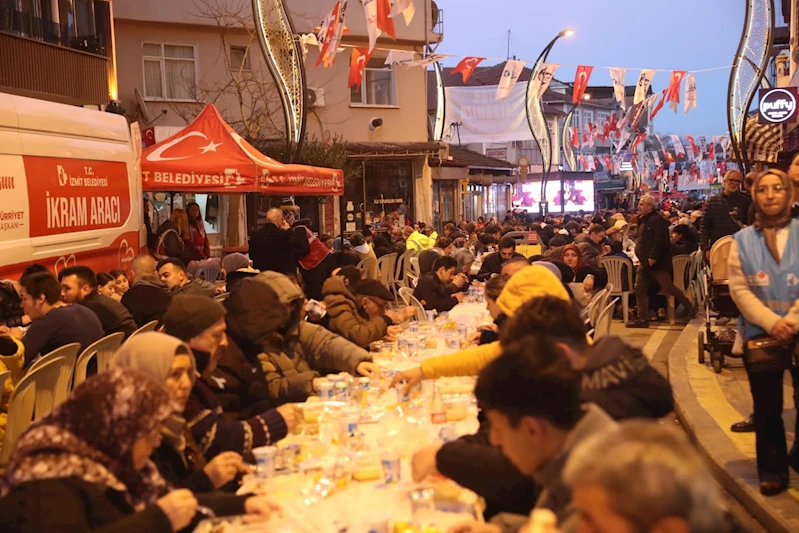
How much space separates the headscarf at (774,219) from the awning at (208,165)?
7.01 m

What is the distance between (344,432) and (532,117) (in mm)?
30634

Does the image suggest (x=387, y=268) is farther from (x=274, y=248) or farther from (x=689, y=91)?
(x=689, y=91)

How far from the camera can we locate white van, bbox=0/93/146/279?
8195 millimetres

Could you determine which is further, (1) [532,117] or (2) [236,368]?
(1) [532,117]

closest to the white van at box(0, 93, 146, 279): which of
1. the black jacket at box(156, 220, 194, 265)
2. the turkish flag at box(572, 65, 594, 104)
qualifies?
the black jacket at box(156, 220, 194, 265)

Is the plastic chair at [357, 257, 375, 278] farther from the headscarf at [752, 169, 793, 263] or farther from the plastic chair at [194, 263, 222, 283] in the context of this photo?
the headscarf at [752, 169, 793, 263]

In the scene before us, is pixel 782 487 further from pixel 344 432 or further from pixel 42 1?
pixel 42 1

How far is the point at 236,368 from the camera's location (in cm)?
489

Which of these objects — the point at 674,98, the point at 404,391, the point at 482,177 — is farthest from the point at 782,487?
the point at 482,177

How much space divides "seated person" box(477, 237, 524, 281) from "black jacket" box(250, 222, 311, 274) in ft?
10.1

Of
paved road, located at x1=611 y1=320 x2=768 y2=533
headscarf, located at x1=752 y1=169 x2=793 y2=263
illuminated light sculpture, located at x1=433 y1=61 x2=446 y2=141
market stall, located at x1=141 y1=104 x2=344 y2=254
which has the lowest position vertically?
paved road, located at x1=611 y1=320 x2=768 y2=533

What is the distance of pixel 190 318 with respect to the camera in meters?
4.14

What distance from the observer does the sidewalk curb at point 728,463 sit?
18.1 ft

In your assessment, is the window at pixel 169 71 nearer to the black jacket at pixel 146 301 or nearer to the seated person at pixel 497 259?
the seated person at pixel 497 259
